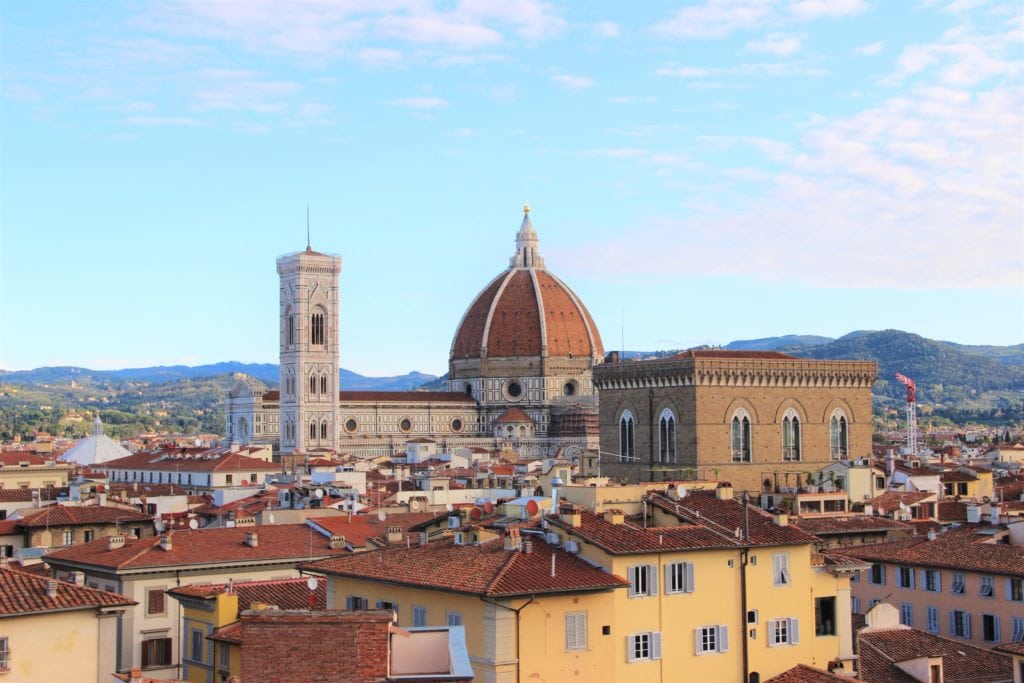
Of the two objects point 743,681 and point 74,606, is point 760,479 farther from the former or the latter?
point 74,606

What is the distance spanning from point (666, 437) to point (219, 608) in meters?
43.5

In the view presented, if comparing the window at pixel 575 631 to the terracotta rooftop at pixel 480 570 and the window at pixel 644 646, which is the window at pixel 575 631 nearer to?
the terracotta rooftop at pixel 480 570

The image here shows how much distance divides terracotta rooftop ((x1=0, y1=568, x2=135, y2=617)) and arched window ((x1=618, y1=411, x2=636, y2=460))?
161 feet

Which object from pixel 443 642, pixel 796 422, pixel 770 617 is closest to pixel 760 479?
pixel 796 422

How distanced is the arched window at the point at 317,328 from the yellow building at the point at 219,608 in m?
109

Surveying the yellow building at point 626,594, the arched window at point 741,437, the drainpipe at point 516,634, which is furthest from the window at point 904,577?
the arched window at point 741,437

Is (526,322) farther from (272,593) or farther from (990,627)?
(272,593)

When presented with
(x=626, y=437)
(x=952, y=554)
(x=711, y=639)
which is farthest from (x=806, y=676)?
(x=626, y=437)

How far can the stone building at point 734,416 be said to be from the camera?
63.9 m

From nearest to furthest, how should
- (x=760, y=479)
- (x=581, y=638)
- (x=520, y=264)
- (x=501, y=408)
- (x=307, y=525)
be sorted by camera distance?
(x=581, y=638) → (x=307, y=525) → (x=760, y=479) → (x=501, y=408) → (x=520, y=264)

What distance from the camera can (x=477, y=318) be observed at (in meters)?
148

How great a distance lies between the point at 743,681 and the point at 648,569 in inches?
97.1

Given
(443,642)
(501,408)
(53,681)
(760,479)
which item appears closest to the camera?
(443,642)

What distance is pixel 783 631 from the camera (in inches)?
960
